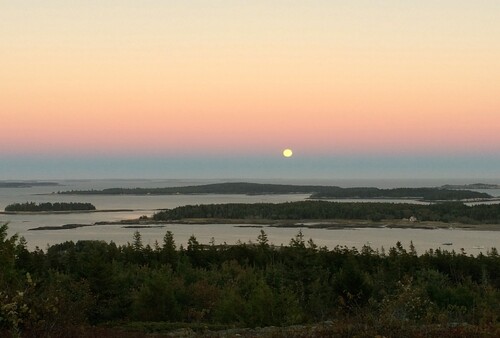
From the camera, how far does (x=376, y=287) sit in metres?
44.0

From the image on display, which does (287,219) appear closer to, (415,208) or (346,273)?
(415,208)

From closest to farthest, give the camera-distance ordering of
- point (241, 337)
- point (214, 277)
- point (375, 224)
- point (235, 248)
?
point (241, 337) → point (214, 277) → point (235, 248) → point (375, 224)

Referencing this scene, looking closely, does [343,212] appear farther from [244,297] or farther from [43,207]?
[244,297]

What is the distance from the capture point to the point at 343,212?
502 feet


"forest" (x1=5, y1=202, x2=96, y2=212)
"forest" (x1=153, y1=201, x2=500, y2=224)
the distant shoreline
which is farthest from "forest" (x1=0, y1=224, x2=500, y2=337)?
"forest" (x1=5, y1=202, x2=96, y2=212)

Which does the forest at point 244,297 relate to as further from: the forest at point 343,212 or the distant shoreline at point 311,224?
the forest at point 343,212

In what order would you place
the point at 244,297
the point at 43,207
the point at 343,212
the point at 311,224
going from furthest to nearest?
the point at 43,207, the point at 343,212, the point at 311,224, the point at 244,297

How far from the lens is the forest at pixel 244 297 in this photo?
13672mm

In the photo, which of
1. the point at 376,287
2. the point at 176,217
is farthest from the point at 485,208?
the point at 376,287

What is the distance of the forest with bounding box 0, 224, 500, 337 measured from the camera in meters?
13.7

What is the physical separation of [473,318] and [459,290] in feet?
56.6

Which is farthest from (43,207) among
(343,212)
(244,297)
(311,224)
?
(244,297)

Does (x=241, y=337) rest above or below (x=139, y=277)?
above

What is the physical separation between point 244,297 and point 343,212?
121477 mm
